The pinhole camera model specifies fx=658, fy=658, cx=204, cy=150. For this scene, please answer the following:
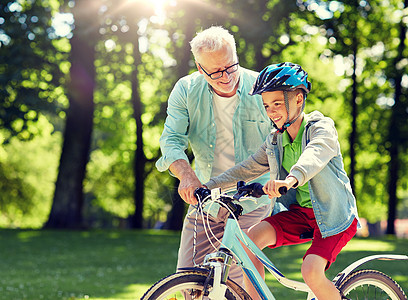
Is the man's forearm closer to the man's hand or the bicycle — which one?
the man's hand

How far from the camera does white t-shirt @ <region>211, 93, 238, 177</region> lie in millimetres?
4469

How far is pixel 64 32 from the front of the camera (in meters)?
18.4

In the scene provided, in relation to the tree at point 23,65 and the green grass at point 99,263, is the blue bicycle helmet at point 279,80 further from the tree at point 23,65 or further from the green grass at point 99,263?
the tree at point 23,65

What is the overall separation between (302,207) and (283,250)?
11.0 metres

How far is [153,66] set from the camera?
25359mm

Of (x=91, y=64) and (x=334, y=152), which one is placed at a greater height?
(x=91, y=64)

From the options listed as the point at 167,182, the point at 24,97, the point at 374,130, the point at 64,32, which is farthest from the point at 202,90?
the point at 374,130

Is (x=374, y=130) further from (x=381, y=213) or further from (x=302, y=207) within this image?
(x=381, y=213)

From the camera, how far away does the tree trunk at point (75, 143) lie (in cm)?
1955

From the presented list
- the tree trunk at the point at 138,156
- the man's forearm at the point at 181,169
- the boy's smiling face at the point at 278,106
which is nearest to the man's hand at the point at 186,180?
the man's forearm at the point at 181,169

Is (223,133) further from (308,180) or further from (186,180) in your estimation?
(308,180)

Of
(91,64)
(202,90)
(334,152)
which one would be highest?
(91,64)

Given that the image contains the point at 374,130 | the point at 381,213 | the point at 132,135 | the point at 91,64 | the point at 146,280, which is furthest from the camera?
the point at 381,213

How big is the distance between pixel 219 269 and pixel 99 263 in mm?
9008
